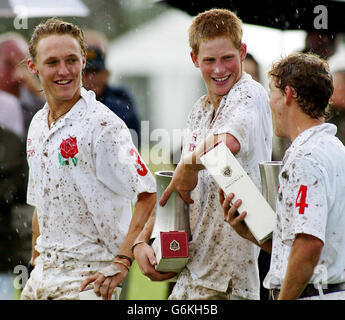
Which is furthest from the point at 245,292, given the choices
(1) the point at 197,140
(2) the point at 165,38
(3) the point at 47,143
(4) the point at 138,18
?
(4) the point at 138,18

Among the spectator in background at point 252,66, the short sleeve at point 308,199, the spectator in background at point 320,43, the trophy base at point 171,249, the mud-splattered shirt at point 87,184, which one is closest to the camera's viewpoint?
the short sleeve at point 308,199

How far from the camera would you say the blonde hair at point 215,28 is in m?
3.63

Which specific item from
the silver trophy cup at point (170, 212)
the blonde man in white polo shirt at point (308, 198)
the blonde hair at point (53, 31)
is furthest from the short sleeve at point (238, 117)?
the blonde hair at point (53, 31)

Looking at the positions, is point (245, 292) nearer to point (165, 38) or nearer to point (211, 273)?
point (211, 273)

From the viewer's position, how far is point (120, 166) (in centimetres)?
367

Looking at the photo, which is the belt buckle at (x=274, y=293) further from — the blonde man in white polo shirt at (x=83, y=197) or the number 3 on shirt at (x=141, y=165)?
the number 3 on shirt at (x=141, y=165)

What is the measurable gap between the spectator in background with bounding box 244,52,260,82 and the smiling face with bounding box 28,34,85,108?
1.39 m

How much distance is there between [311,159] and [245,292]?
955 millimetres

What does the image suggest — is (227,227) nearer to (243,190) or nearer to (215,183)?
(215,183)

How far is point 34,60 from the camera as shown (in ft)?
12.9

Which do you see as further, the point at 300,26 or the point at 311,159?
the point at 300,26
